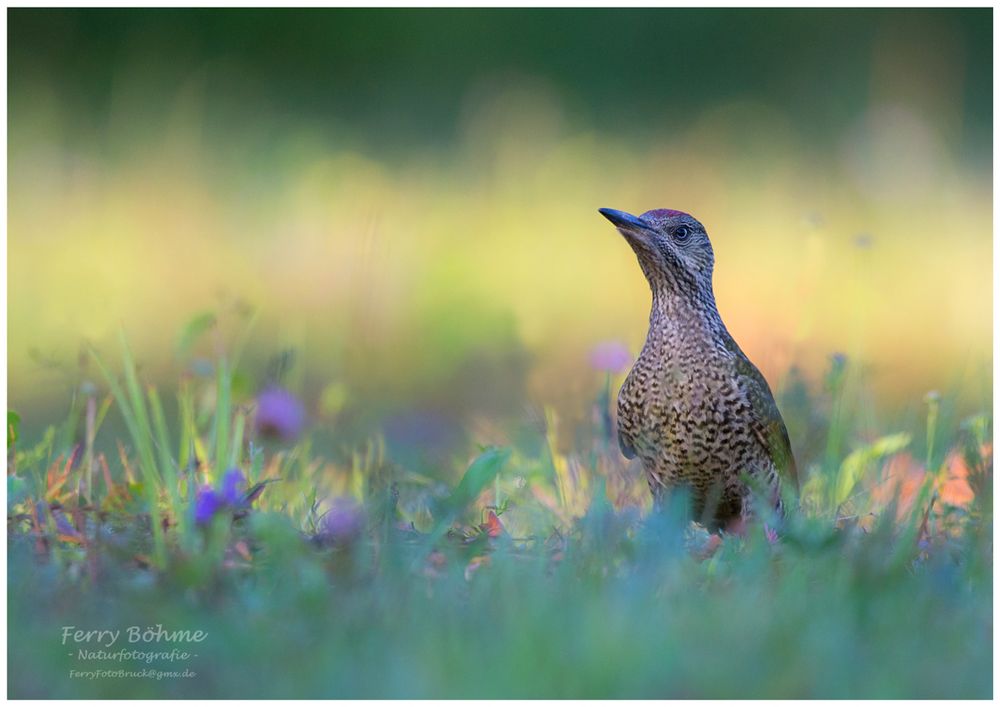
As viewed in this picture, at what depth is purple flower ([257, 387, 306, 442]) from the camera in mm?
3697

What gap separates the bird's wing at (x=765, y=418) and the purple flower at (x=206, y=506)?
1671 mm

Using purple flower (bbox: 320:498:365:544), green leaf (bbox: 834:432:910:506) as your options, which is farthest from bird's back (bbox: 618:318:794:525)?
purple flower (bbox: 320:498:365:544)

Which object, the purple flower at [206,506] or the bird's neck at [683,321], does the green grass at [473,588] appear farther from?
the bird's neck at [683,321]

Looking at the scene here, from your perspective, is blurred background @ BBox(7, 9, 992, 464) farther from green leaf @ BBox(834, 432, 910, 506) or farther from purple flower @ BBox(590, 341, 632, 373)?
green leaf @ BBox(834, 432, 910, 506)

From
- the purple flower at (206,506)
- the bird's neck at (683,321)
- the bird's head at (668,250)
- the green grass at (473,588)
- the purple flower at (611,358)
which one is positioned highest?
the bird's head at (668,250)

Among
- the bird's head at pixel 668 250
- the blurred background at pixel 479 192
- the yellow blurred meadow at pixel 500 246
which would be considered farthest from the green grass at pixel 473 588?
the yellow blurred meadow at pixel 500 246

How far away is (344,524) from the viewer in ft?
10.9

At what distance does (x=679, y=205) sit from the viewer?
796cm

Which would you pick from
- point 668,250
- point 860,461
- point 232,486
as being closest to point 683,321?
point 668,250

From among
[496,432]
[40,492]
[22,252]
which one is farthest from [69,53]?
[40,492]

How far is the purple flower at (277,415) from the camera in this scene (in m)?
3.70

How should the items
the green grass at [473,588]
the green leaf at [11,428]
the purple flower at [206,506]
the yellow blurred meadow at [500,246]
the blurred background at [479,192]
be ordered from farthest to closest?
the yellow blurred meadow at [500,246] < the blurred background at [479,192] < the green leaf at [11,428] < the purple flower at [206,506] < the green grass at [473,588]

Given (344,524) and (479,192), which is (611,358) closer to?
(344,524)

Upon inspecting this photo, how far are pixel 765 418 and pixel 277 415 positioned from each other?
1517 mm
